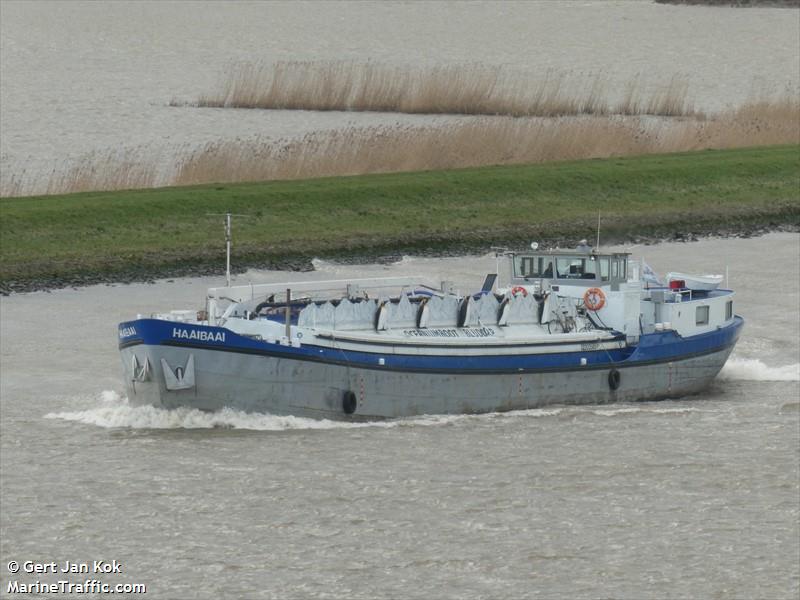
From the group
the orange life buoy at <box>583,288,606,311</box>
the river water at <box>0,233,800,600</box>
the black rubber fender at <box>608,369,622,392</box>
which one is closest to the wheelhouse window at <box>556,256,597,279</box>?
the orange life buoy at <box>583,288,606,311</box>

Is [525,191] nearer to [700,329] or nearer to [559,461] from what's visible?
[700,329]

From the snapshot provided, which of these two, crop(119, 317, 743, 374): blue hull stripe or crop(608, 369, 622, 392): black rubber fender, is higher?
crop(119, 317, 743, 374): blue hull stripe

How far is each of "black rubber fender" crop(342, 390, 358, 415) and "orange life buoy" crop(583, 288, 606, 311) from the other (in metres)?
7.53

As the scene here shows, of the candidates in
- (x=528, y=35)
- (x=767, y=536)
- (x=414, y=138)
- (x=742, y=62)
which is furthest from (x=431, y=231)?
(x=528, y=35)

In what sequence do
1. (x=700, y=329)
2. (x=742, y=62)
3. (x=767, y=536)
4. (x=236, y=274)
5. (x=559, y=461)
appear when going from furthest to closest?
(x=742, y=62), (x=236, y=274), (x=700, y=329), (x=559, y=461), (x=767, y=536)

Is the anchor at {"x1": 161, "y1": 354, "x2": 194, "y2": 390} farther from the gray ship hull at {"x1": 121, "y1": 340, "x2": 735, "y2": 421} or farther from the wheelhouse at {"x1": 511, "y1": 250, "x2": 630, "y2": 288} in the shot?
Result: the wheelhouse at {"x1": 511, "y1": 250, "x2": 630, "y2": 288}

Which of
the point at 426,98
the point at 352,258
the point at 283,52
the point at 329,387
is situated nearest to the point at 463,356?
the point at 329,387

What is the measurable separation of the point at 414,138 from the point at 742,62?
5188 cm

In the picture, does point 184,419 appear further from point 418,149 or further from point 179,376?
point 418,149

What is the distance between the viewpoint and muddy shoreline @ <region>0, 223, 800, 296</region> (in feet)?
172

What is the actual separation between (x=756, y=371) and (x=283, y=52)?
76686 millimetres

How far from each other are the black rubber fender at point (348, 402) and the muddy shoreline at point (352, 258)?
53.0ft

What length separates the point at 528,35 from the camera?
13312 cm

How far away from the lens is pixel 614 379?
137 feet
